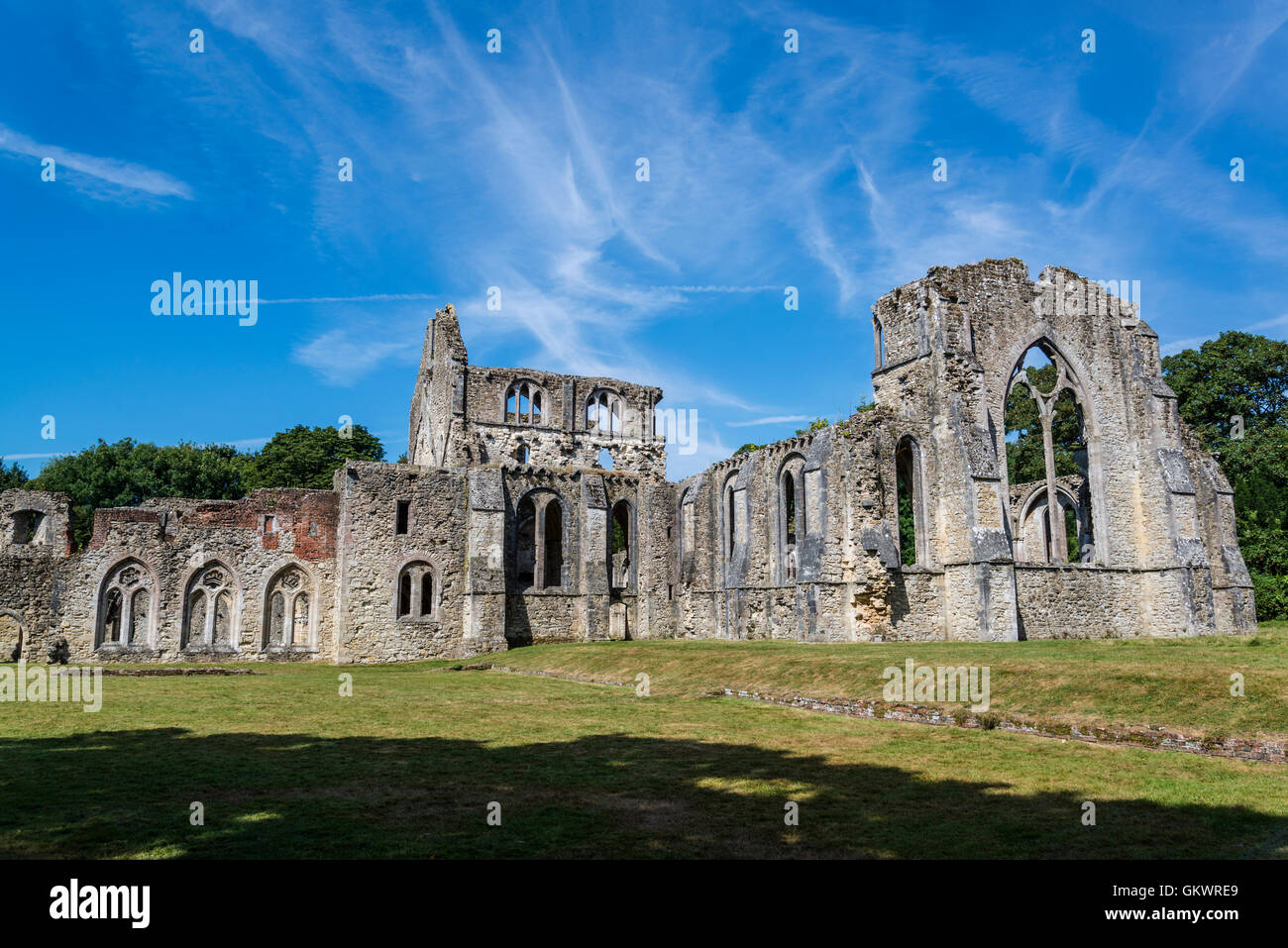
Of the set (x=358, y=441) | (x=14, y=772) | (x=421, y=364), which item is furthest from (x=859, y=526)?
(x=358, y=441)

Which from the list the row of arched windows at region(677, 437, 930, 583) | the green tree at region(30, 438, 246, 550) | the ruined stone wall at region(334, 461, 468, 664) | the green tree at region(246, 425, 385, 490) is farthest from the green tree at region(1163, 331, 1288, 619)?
the green tree at region(30, 438, 246, 550)

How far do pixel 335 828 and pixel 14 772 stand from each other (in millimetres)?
4102

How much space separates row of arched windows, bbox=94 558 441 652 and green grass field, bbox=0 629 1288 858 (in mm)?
14992

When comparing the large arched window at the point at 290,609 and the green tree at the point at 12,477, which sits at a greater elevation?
the green tree at the point at 12,477

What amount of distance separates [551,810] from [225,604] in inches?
1060

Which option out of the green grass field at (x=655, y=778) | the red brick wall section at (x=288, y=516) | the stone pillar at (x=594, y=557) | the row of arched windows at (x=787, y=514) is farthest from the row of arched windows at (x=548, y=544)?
the green grass field at (x=655, y=778)

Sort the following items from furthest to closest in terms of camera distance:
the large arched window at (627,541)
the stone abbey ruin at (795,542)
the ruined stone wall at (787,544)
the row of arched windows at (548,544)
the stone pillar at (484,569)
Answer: the large arched window at (627,541) → the row of arched windows at (548,544) → the stone pillar at (484,569) → the stone abbey ruin at (795,542) → the ruined stone wall at (787,544)

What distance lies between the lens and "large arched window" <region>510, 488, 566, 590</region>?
34.0 meters

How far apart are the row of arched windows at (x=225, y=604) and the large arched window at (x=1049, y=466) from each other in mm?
20466

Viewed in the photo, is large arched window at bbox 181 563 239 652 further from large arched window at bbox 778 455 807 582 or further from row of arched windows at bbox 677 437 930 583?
large arched window at bbox 778 455 807 582

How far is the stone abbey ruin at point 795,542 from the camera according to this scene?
25.8 m

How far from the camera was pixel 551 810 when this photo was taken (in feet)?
22.3

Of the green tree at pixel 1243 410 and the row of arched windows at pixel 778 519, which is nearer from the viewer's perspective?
the row of arched windows at pixel 778 519

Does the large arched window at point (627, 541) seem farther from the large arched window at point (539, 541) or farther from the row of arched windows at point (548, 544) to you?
the large arched window at point (539, 541)
